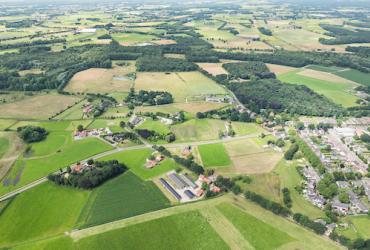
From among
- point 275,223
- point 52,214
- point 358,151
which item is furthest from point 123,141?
point 358,151

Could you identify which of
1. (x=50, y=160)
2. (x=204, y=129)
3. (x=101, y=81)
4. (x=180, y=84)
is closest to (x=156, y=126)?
(x=204, y=129)

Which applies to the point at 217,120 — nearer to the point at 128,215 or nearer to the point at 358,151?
the point at 358,151

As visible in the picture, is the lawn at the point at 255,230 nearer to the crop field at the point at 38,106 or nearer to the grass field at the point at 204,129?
the grass field at the point at 204,129

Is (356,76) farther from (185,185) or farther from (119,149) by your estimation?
(119,149)

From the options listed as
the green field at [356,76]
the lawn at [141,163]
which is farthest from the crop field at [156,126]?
the green field at [356,76]

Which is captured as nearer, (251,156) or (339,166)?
(339,166)
